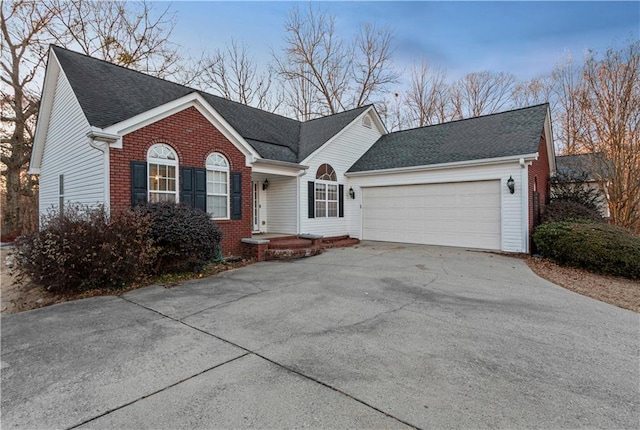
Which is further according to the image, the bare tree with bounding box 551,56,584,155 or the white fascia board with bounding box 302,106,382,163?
the bare tree with bounding box 551,56,584,155

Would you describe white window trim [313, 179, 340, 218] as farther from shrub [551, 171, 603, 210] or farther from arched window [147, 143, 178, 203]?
shrub [551, 171, 603, 210]

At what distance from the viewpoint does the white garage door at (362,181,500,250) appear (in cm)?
1116

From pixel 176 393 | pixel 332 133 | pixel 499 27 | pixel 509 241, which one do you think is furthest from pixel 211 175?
pixel 499 27

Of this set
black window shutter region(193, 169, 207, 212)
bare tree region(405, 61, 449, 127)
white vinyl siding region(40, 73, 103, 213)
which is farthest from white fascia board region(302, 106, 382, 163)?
bare tree region(405, 61, 449, 127)

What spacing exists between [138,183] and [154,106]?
2508 mm

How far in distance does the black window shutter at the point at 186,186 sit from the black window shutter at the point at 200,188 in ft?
0.37

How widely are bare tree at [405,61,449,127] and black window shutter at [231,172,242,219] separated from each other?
20765 millimetres

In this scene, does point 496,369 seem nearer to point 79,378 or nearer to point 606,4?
point 79,378

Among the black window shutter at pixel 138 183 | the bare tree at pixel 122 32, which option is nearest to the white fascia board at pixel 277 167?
the black window shutter at pixel 138 183

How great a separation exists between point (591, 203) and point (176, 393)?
51.1 feet

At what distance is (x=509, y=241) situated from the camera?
10602 millimetres

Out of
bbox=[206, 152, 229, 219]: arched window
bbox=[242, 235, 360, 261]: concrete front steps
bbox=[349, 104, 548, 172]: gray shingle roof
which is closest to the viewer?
bbox=[206, 152, 229, 219]: arched window

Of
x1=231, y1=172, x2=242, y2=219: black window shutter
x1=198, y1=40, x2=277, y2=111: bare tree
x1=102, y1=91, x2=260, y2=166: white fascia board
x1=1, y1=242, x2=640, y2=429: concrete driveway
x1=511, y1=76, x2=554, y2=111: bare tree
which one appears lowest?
x1=1, y1=242, x2=640, y2=429: concrete driveway

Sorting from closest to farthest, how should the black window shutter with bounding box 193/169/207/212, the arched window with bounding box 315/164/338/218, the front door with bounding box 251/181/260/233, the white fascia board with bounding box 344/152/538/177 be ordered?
the black window shutter with bounding box 193/169/207/212
the white fascia board with bounding box 344/152/538/177
the front door with bounding box 251/181/260/233
the arched window with bounding box 315/164/338/218
